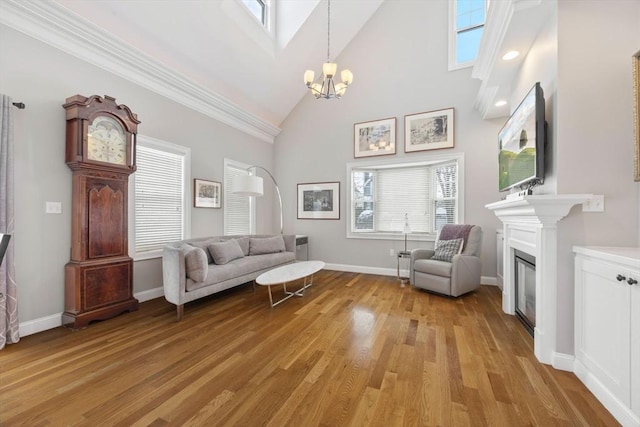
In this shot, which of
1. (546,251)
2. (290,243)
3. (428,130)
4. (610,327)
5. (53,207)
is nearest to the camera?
(610,327)

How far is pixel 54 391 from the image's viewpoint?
5.65 feet

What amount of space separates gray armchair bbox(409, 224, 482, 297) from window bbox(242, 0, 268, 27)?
4.79 m

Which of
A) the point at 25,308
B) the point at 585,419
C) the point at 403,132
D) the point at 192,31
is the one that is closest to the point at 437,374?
the point at 585,419

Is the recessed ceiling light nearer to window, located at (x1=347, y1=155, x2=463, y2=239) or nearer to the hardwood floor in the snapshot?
window, located at (x1=347, y1=155, x2=463, y2=239)

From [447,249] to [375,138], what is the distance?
8.23ft

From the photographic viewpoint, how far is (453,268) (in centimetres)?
359

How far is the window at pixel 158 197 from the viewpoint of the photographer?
3.51 m

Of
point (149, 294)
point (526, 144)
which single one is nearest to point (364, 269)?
→ point (526, 144)

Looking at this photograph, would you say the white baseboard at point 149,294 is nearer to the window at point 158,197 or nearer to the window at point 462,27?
the window at point 158,197

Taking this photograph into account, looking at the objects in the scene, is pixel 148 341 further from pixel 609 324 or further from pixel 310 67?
pixel 310 67

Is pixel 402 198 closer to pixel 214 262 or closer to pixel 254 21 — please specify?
pixel 214 262

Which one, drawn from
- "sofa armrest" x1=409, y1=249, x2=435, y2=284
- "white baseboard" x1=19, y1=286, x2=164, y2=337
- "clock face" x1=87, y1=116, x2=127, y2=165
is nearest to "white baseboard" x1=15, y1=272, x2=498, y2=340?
"white baseboard" x1=19, y1=286, x2=164, y2=337

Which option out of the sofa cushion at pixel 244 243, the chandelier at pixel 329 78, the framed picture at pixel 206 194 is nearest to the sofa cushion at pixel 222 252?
the sofa cushion at pixel 244 243

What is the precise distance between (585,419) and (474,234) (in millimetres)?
2667
